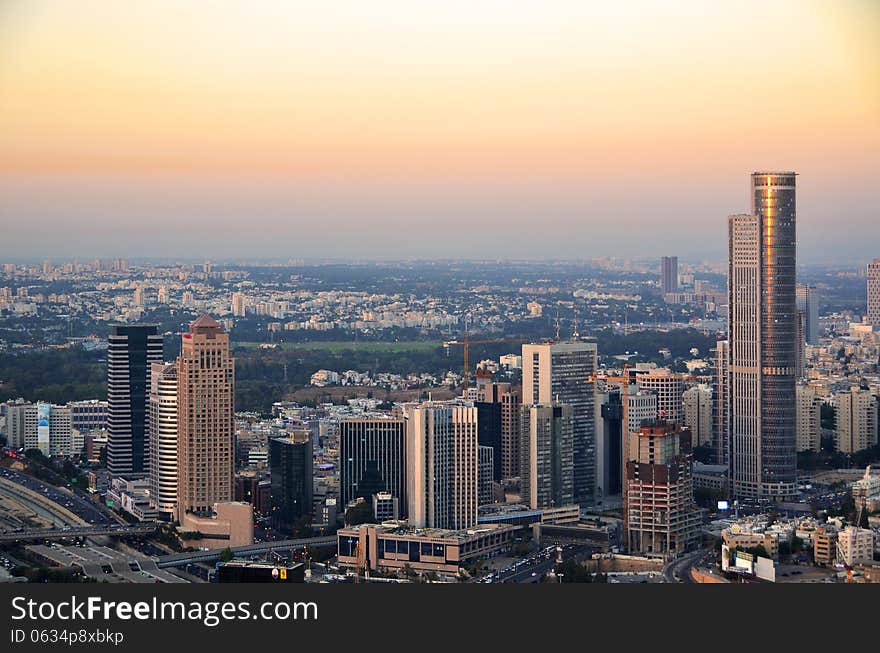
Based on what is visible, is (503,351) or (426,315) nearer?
(503,351)

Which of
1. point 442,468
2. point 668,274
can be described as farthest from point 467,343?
point 442,468

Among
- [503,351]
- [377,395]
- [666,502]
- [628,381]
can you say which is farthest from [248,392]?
[666,502]

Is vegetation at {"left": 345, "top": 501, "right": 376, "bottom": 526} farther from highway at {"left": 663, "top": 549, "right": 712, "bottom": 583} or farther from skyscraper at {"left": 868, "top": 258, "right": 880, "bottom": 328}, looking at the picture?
skyscraper at {"left": 868, "top": 258, "right": 880, "bottom": 328}

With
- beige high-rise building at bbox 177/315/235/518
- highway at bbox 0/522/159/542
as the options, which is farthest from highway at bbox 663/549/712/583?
highway at bbox 0/522/159/542

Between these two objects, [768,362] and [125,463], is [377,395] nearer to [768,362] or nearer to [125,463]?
[125,463]

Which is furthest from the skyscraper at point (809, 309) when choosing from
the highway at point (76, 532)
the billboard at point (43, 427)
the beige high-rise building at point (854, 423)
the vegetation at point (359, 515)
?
the billboard at point (43, 427)

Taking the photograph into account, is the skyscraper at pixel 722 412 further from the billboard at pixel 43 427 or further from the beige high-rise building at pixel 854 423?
the billboard at pixel 43 427
